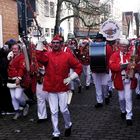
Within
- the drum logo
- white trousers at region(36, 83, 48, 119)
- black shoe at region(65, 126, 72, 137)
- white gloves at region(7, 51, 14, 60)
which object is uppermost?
the drum logo

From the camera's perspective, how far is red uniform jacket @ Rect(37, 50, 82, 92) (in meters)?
7.27

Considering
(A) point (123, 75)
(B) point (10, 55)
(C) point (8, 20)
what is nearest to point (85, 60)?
(C) point (8, 20)

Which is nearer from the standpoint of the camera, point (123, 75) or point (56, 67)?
point (56, 67)

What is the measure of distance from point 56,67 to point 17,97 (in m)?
2.00

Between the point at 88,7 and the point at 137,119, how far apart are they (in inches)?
980

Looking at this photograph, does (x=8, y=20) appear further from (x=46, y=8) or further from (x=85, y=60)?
(x=46, y=8)

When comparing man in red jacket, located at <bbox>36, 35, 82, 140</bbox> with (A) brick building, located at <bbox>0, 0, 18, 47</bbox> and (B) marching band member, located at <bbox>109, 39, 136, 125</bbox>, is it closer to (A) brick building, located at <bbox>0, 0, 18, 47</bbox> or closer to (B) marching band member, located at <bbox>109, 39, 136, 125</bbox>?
(B) marching band member, located at <bbox>109, 39, 136, 125</bbox>

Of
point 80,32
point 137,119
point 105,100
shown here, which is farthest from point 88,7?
point 137,119

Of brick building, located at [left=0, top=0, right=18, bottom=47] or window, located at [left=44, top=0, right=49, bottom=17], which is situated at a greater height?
window, located at [left=44, top=0, right=49, bottom=17]

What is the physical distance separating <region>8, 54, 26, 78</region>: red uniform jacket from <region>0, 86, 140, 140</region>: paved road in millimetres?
1049

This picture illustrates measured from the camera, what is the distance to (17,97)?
8.95m

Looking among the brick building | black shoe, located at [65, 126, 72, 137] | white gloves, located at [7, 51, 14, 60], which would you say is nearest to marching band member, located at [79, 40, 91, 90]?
the brick building

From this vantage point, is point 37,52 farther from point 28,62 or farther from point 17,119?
point 17,119

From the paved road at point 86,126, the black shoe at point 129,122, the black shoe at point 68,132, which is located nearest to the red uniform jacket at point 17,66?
the paved road at point 86,126
